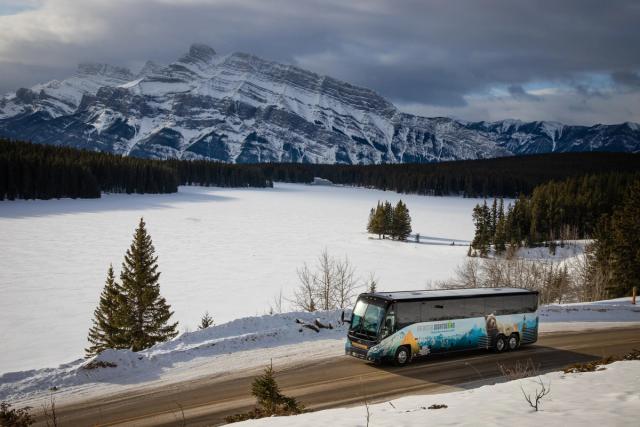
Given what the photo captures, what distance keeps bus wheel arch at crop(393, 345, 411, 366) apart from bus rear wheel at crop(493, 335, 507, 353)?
4.81m

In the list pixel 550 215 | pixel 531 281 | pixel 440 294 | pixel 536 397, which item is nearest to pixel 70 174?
pixel 550 215

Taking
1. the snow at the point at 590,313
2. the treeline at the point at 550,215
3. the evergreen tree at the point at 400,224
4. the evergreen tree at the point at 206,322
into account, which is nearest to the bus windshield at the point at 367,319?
the evergreen tree at the point at 206,322

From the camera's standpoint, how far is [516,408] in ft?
40.7

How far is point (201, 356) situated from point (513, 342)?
576 inches

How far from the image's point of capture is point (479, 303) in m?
22.9

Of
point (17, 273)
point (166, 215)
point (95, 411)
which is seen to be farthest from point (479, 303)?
point (166, 215)

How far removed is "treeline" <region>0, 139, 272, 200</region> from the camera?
12631cm

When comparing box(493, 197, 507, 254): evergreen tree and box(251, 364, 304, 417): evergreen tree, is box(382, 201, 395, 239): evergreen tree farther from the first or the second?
box(251, 364, 304, 417): evergreen tree

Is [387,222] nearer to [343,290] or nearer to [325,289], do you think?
[343,290]

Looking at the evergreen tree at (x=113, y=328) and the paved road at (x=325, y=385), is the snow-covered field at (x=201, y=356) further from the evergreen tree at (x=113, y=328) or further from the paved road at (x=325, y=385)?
the evergreen tree at (x=113, y=328)

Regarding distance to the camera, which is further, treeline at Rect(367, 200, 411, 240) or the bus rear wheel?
treeline at Rect(367, 200, 411, 240)

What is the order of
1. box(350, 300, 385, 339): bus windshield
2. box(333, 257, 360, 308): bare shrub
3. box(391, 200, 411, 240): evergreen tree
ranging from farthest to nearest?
box(391, 200, 411, 240): evergreen tree
box(333, 257, 360, 308): bare shrub
box(350, 300, 385, 339): bus windshield

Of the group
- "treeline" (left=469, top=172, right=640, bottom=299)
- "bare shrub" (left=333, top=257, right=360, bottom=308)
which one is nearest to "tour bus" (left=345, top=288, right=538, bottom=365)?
"bare shrub" (left=333, top=257, right=360, bottom=308)

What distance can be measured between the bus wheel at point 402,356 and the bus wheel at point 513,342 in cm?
574
